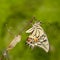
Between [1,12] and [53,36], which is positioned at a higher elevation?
[1,12]

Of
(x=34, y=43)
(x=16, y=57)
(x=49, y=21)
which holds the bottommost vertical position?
(x=34, y=43)

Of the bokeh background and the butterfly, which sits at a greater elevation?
the bokeh background

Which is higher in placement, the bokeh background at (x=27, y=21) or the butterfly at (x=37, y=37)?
the bokeh background at (x=27, y=21)

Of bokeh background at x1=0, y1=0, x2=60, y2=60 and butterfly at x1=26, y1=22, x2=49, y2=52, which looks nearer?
butterfly at x1=26, y1=22, x2=49, y2=52

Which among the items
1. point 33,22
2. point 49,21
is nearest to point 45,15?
point 49,21

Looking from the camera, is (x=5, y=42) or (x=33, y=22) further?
(x=5, y=42)

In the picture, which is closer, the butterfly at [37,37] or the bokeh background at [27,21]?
the butterfly at [37,37]

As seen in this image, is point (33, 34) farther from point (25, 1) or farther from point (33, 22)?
point (25, 1)
